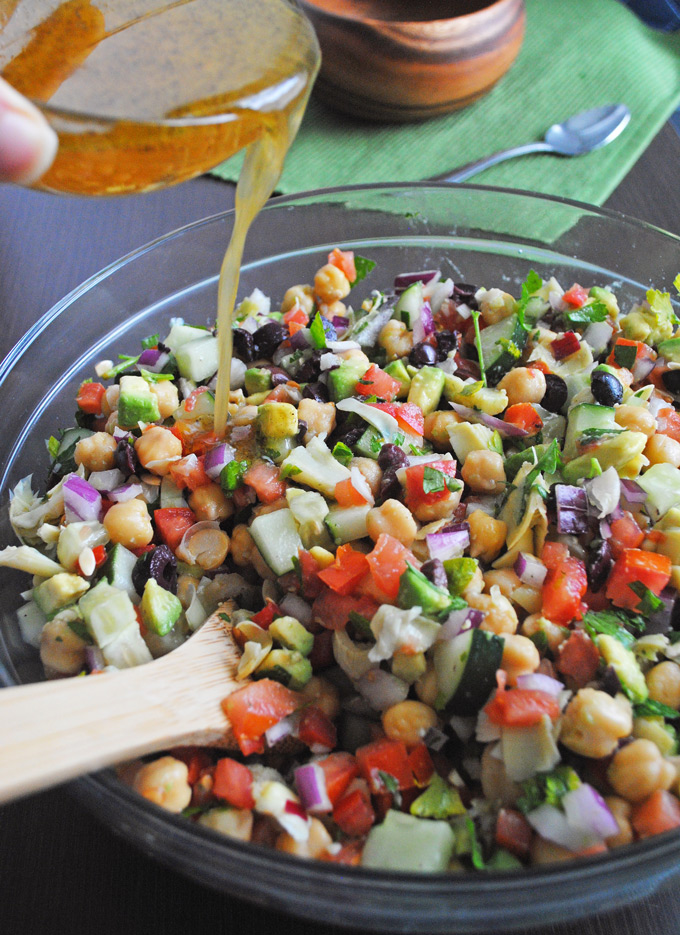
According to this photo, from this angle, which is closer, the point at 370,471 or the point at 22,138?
the point at 22,138

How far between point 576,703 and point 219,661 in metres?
0.89

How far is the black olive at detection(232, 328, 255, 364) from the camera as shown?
2.86 m

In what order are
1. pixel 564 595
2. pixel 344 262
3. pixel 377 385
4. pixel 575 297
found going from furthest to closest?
pixel 344 262
pixel 575 297
pixel 377 385
pixel 564 595

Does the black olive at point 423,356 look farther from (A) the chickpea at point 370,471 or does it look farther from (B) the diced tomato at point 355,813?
(B) the diced tomato at point 355,813

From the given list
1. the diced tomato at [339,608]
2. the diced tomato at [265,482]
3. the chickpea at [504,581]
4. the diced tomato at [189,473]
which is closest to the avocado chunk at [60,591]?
the diced tomato at [189,473]

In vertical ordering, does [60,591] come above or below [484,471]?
below

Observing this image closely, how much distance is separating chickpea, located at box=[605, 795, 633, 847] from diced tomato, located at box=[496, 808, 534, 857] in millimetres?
175

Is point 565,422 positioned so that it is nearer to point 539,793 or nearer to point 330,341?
point 330,341

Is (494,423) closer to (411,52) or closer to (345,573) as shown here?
(345,573)

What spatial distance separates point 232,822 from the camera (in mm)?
1859

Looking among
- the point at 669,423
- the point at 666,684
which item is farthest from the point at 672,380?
the point at 666,684

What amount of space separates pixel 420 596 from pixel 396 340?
119cm

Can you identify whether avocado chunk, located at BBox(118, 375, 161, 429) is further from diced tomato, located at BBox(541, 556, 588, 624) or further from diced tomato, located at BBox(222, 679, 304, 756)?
diced tomato, located at BBox(541, 556, 588, 624)

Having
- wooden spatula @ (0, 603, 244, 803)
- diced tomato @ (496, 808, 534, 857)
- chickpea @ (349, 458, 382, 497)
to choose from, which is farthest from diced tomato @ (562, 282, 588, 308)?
diced tomato @ (496, 808, 534, 857)
